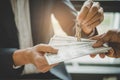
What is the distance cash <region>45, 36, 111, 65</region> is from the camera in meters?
1.08

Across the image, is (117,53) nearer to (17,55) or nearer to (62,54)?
(62,54)

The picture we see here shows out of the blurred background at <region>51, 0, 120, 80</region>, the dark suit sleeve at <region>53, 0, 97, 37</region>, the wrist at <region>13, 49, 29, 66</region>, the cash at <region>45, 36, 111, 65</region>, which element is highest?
the dark suit sleeve at <region>53, 0, 97, 37</region>

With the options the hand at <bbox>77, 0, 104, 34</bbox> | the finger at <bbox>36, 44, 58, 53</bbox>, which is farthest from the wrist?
the hand at <bbox>77, 0, 104, 34</bbox>

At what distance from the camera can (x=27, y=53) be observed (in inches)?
48.0

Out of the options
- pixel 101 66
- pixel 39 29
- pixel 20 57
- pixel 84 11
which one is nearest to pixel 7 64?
pixel 20 57

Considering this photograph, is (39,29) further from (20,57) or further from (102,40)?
(102,40)

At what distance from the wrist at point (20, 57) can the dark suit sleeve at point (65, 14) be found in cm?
36

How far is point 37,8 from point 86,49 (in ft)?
1.54

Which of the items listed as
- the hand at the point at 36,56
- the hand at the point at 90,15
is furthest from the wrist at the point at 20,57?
the hand at the point at 90,15

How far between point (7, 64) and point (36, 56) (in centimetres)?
21

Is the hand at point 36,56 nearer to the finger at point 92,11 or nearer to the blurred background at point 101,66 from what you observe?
the finger at point 92,11

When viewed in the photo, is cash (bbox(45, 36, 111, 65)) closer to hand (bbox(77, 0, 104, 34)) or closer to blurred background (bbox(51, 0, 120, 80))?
hand (bbox(77, 0, 104, 34))

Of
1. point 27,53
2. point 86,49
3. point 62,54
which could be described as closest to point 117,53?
point 86,49

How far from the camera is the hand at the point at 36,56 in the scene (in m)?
1.14
